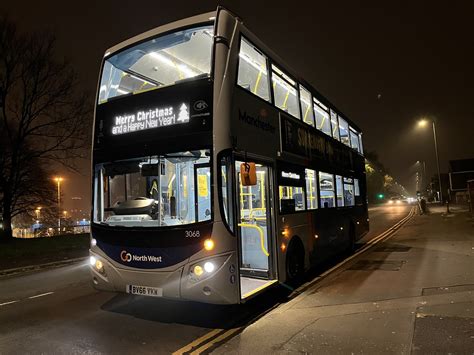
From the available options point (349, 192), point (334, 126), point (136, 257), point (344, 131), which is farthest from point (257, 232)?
point (344, 131)

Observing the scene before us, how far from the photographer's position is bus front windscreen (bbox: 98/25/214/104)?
6.75 meters

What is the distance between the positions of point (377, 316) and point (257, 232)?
8.45ft

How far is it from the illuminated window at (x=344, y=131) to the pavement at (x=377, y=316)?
431 centimetres

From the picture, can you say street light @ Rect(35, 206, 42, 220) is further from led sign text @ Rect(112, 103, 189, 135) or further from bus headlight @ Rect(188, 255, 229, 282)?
bus headlight @ Rect(188, 255, 229, 282)

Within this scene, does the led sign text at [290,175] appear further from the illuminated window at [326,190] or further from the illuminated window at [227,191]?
the illuminated window at [227,191]

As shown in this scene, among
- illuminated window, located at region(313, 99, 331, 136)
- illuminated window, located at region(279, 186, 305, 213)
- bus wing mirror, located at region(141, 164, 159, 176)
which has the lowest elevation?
illuminated window, located at region(279, 186, 305, 213)

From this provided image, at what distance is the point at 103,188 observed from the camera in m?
6.55

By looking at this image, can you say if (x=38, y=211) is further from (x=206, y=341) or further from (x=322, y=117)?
(x=206, y=341)

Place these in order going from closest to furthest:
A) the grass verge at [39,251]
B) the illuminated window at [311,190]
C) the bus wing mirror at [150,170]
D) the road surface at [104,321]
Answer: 1. the road surface at [104,321]
2. the bus wing mirror at [150,170]
3. the illuminated window at [311,190]
4. the grass verge at [39,251]

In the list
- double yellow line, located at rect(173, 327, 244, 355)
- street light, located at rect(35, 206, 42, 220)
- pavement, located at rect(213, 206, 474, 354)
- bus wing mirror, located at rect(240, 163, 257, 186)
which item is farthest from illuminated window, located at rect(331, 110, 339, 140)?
street light, located at rect(35, 206, 42, 220)

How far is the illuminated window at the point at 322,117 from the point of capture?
10023 millimetres

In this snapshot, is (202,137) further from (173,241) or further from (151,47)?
(151,47)

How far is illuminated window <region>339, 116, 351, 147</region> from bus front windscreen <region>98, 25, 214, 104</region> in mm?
6725

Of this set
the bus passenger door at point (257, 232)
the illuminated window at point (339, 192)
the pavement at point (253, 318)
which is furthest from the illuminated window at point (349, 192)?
the bus passenger door at point (257, 232)
